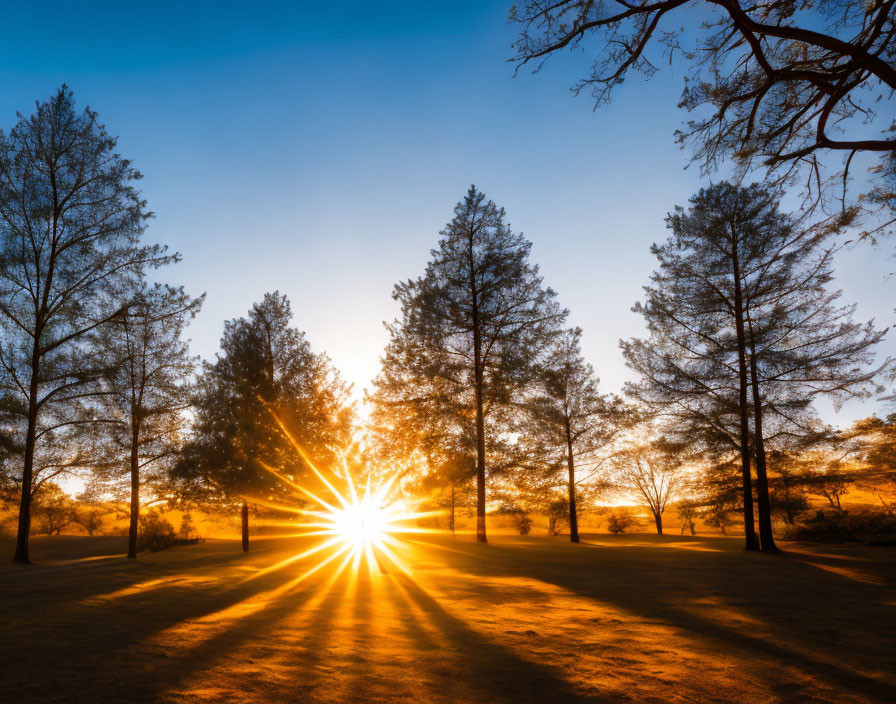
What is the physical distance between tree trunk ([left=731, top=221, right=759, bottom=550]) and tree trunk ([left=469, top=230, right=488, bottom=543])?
930 centimetres

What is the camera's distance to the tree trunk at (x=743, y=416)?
1572 centimetres

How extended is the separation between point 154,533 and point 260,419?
396 inches

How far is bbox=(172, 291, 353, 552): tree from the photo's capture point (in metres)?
19.0

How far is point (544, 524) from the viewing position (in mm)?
57438

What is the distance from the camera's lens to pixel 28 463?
14422mm

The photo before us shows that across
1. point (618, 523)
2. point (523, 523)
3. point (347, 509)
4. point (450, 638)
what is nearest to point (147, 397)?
point (347, 509)

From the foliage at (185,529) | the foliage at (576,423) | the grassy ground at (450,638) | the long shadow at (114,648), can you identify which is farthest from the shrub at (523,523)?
the long shadow at (114,648)

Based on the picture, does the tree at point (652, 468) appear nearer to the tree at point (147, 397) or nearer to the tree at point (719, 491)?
the tree at point (719, 491)

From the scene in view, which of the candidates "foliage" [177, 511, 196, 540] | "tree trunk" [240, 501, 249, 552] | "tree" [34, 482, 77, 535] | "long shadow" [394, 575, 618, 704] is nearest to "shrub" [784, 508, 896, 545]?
"long shadow" [394, 575, 618, 704]

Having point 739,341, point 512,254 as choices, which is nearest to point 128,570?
point 512,254

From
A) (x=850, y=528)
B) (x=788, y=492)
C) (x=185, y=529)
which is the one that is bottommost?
(x=185, y=529)

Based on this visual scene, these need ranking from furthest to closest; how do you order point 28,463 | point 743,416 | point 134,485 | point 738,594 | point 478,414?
point 478,414, point 134,485, point 743,416, point 28,463, point 738,594

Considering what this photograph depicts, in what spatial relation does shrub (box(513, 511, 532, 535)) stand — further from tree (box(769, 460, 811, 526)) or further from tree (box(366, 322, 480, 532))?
tree (box(769, 460, 811, 526))

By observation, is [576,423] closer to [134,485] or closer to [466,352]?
[466,352]
